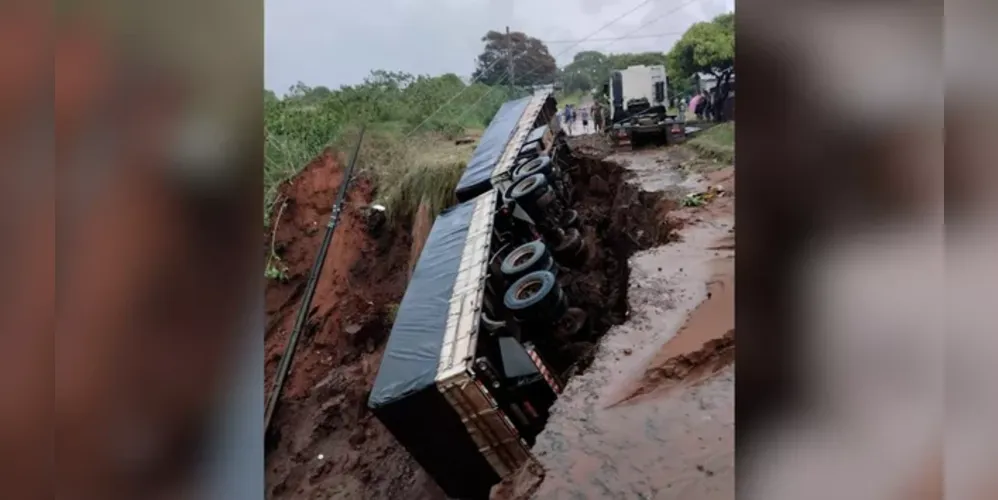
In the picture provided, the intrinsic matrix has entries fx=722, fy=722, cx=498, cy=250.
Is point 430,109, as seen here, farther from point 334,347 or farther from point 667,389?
point 667,389

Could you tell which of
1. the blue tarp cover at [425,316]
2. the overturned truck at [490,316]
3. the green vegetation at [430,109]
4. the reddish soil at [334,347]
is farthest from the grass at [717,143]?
the reddish soil at [334,347]

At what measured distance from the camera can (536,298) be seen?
1683 mm

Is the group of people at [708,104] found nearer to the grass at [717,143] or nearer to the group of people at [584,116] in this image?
the grass at [717,143]

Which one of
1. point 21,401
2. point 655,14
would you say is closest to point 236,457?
point 21,401

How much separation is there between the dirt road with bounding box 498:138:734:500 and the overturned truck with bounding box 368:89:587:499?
9cm

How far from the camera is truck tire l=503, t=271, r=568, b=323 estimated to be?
168 centimetres

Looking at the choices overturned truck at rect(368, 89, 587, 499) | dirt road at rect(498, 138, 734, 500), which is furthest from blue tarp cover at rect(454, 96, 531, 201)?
dirt road at rect(498, 138, 734, 500)

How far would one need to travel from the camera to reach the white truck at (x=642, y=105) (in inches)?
63.4

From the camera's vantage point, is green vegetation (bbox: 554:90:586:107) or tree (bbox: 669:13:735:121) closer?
tree (bbox: 669:13:735:121)

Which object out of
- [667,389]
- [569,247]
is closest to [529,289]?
[569,247]

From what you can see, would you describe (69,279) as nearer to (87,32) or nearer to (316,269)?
(87,32)

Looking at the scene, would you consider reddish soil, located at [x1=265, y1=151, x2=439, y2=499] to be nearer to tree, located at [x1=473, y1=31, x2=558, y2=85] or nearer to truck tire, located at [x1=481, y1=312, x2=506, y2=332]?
truck tire, located at [x1=481, y1=312, x2=506, y2=332]

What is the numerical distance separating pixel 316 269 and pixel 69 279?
0.66m

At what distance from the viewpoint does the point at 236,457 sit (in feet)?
3.67
